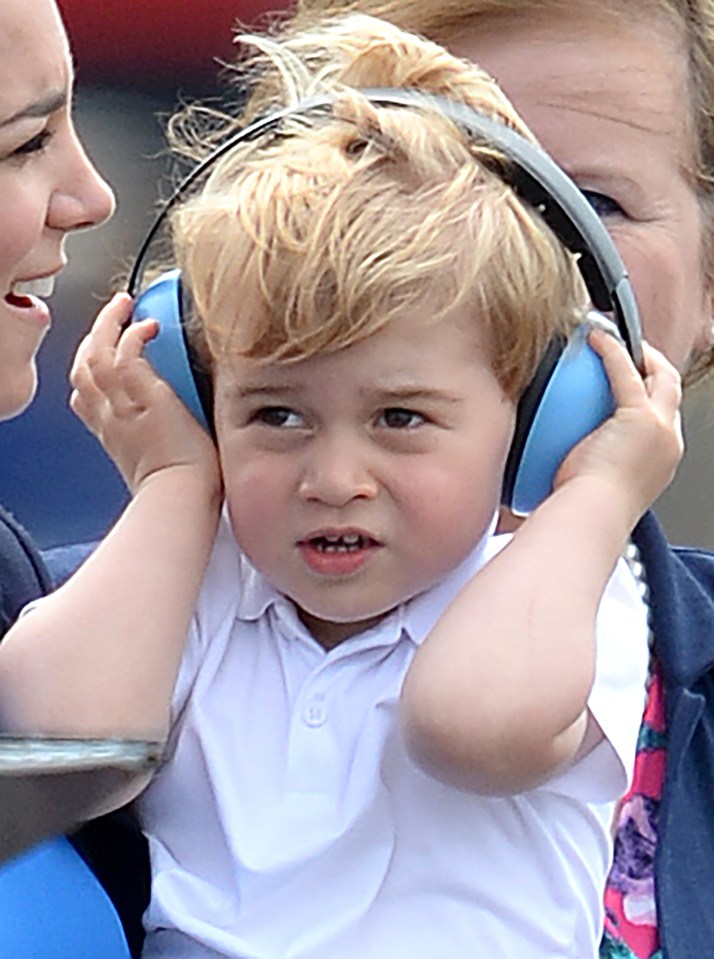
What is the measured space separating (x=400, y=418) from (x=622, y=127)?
0.54m

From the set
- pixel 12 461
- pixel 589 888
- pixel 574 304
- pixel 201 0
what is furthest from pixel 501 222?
pixel 201 0

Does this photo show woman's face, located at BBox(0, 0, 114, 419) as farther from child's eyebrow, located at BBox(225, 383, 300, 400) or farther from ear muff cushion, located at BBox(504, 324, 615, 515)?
ear muff cushion, located at BBox(504, 324, 615, 515)

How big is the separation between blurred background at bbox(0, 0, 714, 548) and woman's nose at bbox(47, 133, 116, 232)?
60.1 inches

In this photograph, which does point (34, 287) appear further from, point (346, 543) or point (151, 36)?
point (151, 36)

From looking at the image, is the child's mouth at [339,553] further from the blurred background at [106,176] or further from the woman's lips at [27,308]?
the blurred background at [106,176]

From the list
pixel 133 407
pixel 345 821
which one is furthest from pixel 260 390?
pixel 345 821

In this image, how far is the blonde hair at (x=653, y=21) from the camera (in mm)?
1568

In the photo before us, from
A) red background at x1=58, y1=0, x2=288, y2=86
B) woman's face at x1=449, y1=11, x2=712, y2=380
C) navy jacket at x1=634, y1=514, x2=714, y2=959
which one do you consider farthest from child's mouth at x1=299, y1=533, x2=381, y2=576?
red background at x1=58, y1=0, x2=288, y2=86

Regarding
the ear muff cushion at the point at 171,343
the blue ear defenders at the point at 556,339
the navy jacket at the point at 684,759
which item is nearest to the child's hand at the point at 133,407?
the ear muff cushion at the point at 171,343

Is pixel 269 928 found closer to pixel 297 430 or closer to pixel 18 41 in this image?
pixel 297 430

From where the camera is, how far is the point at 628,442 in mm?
1167

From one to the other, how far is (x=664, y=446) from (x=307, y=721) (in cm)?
30

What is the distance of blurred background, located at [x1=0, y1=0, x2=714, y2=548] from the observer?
2736mm

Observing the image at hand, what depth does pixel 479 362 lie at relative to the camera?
110cm
